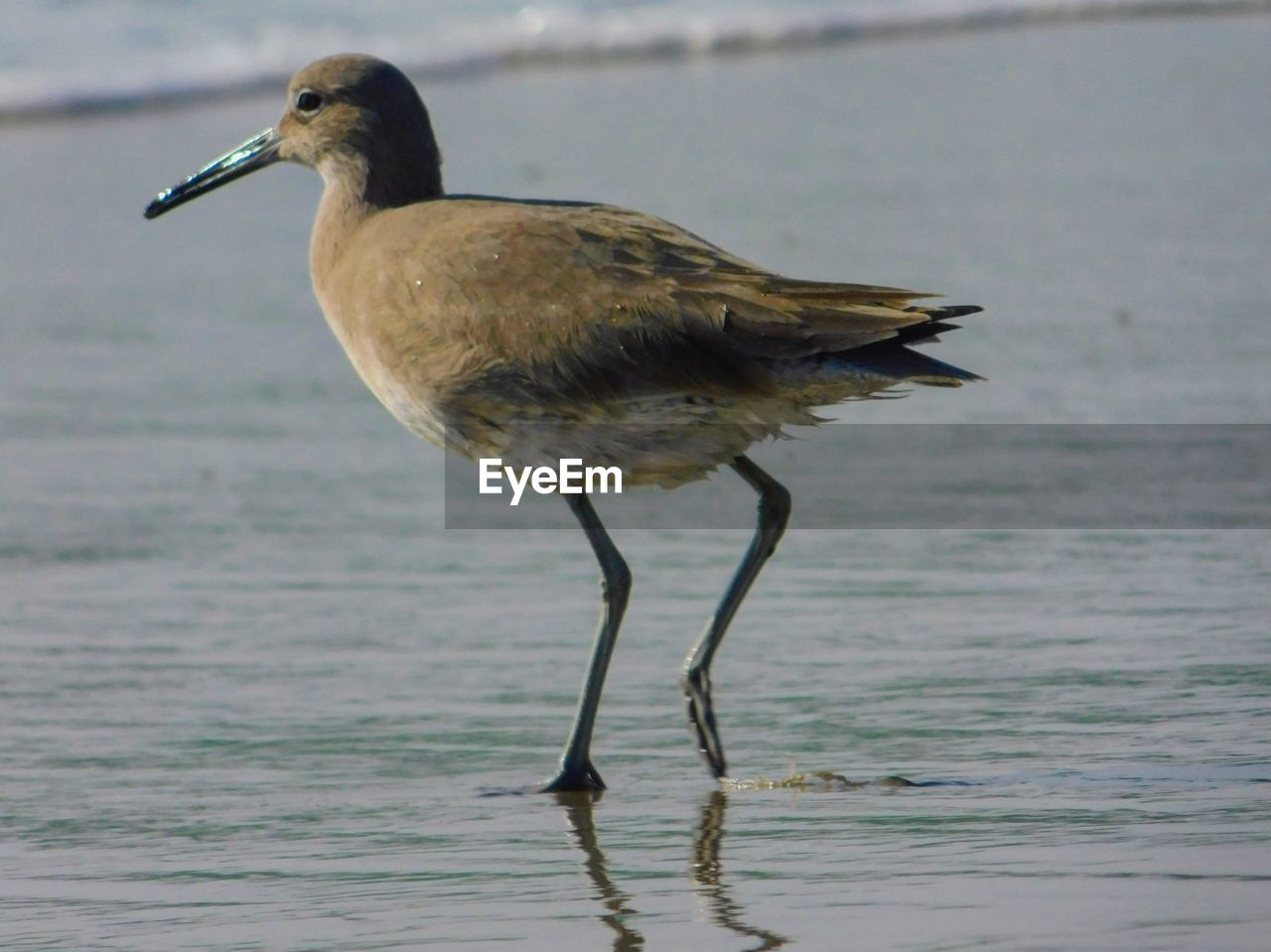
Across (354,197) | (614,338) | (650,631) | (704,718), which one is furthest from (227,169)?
(704,718)

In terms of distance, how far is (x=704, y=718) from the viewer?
4.23m

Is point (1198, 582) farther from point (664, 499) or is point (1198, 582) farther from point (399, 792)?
point (399, 792)

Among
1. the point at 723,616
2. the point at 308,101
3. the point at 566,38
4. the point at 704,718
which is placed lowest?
the point at 704,718

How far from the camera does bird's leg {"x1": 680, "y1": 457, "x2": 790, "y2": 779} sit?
4.20 metres

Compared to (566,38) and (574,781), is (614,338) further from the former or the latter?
(566,38)

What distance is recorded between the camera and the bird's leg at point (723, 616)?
420cm

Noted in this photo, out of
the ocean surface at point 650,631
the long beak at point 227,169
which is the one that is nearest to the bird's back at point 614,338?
the ocean surface at point 650,631

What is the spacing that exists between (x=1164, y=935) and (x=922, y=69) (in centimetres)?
1020

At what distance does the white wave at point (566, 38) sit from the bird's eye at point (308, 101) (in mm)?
8289

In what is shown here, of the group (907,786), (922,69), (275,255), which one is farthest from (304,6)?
(907,786)

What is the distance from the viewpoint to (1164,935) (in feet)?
10.2

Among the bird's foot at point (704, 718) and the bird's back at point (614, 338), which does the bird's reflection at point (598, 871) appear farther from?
the bird's back at point (614, 338)

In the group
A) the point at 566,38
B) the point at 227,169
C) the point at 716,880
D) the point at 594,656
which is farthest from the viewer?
the point at 566,38

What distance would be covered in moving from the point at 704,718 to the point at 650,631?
32.4 inches
